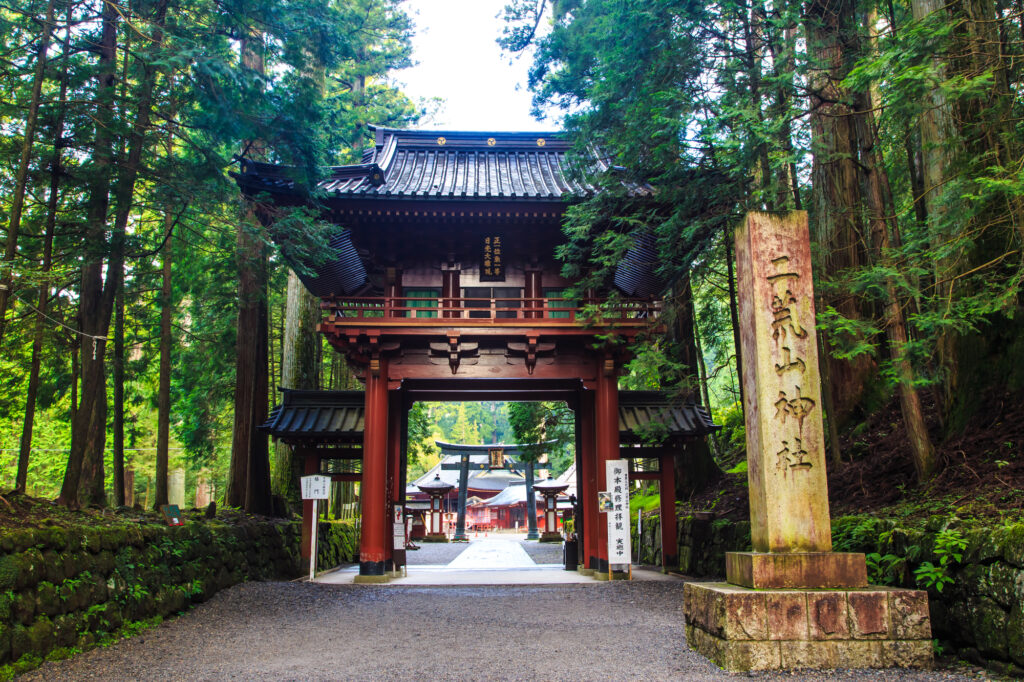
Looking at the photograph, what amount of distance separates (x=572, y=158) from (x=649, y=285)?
2543 millimetres

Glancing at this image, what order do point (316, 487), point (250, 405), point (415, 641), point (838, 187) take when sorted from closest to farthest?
point (415, 641), point (838, 187), point (316, 487), point (250, 405)

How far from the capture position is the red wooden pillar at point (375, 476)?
10.8m

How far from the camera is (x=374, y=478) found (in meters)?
10.9

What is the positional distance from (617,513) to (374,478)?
403 cm

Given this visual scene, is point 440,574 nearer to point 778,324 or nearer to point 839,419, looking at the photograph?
point 839,419

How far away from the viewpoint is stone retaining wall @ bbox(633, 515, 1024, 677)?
4.20 meters

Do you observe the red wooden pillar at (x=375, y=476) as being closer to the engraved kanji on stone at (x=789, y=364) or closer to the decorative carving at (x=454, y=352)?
the decorative carving at (x=454, y=352)

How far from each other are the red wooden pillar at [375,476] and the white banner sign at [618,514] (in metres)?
3.76

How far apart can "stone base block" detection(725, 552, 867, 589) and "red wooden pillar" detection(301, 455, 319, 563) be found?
8.48 meters

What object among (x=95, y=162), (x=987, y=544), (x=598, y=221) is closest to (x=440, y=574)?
(x=598, y=221)

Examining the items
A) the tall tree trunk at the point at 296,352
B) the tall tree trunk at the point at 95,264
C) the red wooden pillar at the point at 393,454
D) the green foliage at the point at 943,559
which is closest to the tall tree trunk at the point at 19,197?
the tall tree trunk at the point at 95,264

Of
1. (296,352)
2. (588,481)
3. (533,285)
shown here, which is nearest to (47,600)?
(533,285)

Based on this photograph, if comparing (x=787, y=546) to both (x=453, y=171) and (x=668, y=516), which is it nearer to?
(x=668, y=516)

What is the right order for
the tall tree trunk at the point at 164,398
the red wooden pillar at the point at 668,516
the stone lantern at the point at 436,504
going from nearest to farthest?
the tall tree trunk at the point at 164,398 → the red wooden pillar at the point at 668,516 → the stone lantern at the point at 436,504
